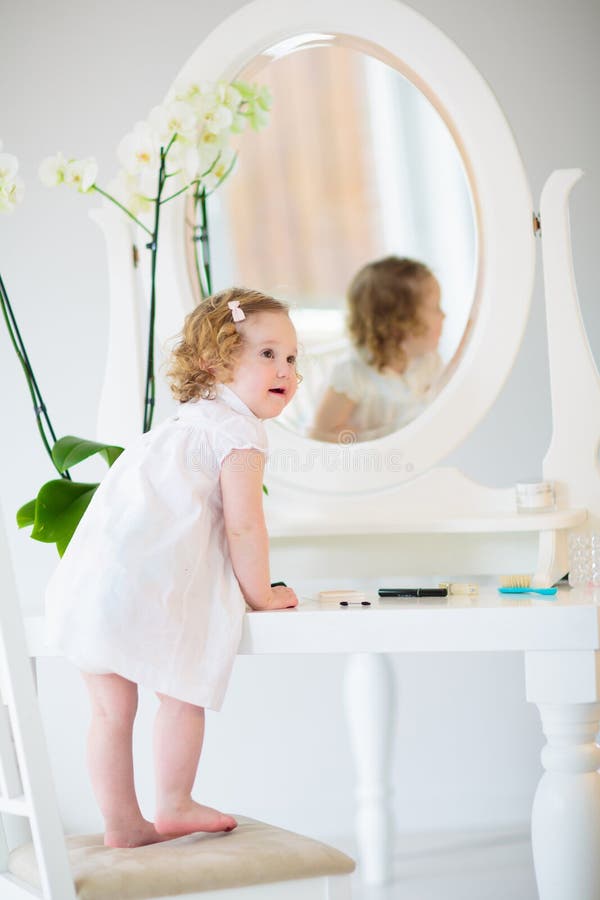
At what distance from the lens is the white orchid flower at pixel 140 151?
5.61 feet

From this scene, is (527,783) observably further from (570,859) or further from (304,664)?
(570,859)

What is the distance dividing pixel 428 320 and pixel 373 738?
2.41ft

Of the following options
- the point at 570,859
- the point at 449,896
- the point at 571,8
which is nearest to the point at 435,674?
the point at 449,896

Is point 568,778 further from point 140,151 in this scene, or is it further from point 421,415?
point 140,151

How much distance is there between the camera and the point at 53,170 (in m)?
1.70

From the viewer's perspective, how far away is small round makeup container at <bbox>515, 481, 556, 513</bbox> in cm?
159

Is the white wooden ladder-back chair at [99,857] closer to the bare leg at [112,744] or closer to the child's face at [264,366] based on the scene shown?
the bare leg at [112,744]

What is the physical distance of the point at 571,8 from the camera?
201 cm

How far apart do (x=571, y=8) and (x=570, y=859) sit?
1.53 metres

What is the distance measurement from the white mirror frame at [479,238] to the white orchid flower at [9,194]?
46cm

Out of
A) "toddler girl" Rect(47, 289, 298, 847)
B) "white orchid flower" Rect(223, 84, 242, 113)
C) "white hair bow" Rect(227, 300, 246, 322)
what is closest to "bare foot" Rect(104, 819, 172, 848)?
"toddler girl" Rect(47, 289, 298, 847)

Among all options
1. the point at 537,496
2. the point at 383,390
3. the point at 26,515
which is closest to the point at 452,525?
the point at 537,496

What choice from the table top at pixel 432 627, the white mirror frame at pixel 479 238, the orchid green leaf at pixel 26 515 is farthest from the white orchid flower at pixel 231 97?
the table top at pixel 432 627

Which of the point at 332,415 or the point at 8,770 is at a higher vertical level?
the point at 332,415
